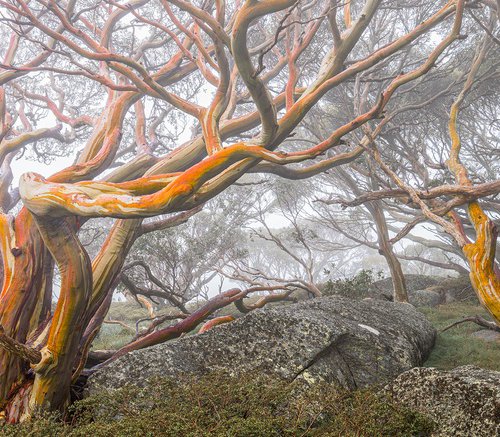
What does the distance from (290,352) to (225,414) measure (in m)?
2.16

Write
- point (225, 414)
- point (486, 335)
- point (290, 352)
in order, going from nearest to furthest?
point (225, 414) → point (290, 352) → point (486, 335)

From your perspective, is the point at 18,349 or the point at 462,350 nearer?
the point at 18,349

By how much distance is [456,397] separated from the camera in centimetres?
460

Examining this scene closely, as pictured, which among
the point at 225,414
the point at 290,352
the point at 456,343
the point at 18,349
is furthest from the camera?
the point at 456,343

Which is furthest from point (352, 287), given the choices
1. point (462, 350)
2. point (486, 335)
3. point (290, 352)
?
point (290, 352)

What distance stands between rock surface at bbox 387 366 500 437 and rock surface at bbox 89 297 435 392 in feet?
4.05

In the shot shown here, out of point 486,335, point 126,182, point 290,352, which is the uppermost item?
point 126,182

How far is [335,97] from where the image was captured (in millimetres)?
14539

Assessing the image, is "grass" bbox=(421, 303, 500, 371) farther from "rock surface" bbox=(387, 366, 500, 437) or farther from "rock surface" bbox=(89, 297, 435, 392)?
"rock surface" bbox=(387, 366, 500, 437)

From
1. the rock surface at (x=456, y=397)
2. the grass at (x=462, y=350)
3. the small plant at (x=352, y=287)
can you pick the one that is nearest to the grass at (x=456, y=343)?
the grass at (x=462, y=350)

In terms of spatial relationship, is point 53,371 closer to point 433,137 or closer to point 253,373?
Answer: point 253,373

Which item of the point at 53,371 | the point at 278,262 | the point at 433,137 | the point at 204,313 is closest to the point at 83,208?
the point at 53,371

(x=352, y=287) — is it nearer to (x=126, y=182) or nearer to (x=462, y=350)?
(x=462, y=350)

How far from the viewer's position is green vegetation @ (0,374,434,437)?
11.8ft
